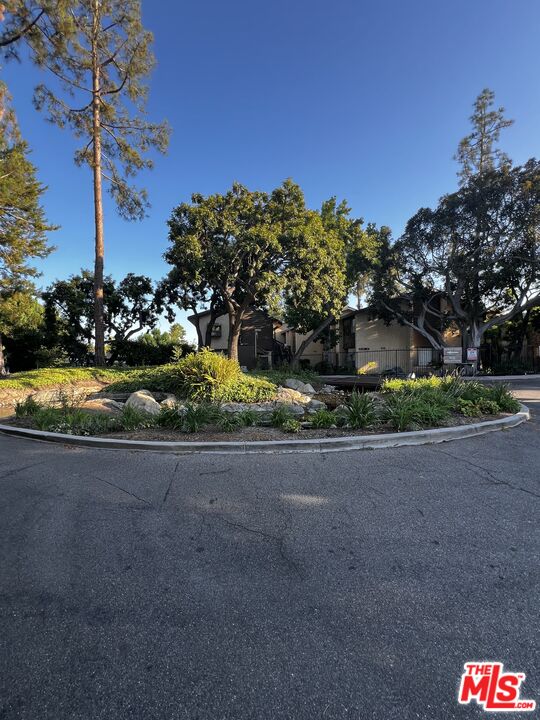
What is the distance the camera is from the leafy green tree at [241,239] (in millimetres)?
17359

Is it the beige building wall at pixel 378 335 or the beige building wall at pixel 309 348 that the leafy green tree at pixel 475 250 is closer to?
the beige building wall at pixel 378 335

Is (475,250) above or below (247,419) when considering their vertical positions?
above

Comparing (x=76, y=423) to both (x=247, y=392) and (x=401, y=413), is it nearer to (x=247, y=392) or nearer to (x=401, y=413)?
(x=247, y=392)

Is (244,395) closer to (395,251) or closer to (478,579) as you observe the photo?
(478,579)

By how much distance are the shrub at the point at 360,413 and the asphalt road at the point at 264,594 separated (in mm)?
2072

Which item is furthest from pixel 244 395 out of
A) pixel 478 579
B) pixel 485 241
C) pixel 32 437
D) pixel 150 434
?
pixel 485 241

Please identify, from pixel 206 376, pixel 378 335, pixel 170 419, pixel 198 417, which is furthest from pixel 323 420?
pixel 378 335

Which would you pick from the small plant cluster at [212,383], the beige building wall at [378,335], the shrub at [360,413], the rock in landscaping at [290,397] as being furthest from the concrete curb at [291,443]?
the beige building wall at [378,335]

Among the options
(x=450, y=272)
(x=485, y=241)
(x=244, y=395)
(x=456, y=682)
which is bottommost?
(x=456, y=682)

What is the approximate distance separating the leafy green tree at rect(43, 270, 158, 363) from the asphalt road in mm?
22459

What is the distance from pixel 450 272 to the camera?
23.2 metres

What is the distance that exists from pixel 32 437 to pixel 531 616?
764 cm

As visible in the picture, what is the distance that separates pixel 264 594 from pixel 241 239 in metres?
17.5

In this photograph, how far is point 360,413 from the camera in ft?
20.7
